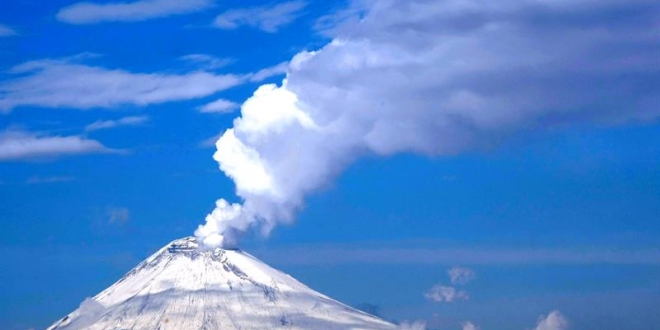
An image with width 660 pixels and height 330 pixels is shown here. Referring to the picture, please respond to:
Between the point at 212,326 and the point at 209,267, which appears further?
the point at 209,267

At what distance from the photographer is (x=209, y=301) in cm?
18938

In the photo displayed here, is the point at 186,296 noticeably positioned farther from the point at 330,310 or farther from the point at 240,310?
the point at 330,310

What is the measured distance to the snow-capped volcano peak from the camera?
7121 inches

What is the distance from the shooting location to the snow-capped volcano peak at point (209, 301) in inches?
7121

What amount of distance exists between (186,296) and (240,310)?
11413 mm

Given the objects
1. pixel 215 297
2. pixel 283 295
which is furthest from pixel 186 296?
pixel 283 295

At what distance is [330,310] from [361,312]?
288 inches

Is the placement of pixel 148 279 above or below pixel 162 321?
above

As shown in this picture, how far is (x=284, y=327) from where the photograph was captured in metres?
179

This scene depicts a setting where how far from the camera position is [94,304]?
188500 millimetres

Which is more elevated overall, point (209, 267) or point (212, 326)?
point (209, 267)

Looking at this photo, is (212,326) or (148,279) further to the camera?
(148,279)

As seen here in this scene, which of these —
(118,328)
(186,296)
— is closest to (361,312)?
(186,296)

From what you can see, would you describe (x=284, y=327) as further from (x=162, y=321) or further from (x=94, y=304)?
(x=94, y=304)
